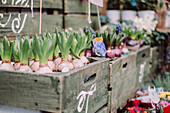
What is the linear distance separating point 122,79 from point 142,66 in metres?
0.75

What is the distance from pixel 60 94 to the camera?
106cm

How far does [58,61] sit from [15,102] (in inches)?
14.7

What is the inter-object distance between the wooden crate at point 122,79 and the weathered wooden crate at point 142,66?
0.54 ft

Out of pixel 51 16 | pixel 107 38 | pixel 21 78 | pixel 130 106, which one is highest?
pixel 51 16

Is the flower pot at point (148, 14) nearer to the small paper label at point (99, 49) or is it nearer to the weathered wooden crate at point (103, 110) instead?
the small paper label at point (99, 49)

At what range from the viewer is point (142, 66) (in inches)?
104

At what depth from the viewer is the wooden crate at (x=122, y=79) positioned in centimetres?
177

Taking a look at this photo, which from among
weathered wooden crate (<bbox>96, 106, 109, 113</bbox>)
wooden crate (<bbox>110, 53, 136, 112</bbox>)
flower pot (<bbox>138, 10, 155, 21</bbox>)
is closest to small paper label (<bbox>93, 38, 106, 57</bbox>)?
wooden crate (<bbox>110, 53, 136, 112</bbox>)

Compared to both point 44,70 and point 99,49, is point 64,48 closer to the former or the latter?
point 44,70

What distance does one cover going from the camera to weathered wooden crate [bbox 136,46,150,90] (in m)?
2.47

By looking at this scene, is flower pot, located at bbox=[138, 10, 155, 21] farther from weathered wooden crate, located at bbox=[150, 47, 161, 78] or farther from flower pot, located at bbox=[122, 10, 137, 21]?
weathered wooden crate, located at bbox=[150, 47, 161, 78]

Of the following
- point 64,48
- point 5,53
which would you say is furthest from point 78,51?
point 5,53

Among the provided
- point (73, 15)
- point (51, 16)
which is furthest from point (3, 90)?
point (73, 15)

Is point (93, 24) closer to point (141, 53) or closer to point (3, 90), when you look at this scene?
point (141, 53)
